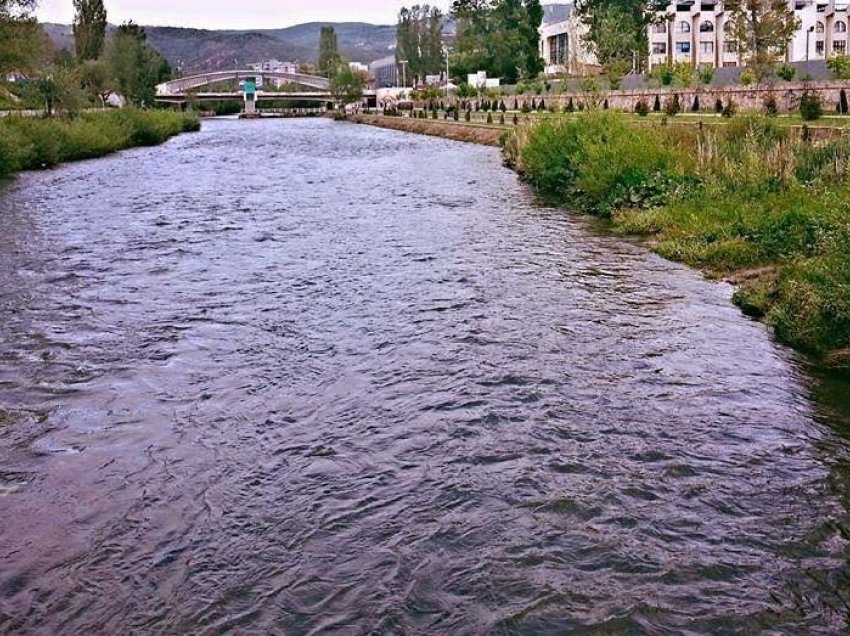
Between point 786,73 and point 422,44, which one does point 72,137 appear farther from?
point 422,44

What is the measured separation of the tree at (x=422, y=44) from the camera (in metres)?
146

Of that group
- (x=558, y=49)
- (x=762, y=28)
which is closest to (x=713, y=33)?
(x=558, y=49)

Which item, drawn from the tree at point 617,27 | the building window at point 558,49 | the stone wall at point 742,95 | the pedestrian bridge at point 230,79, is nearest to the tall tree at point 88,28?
the pedestrian bridge at point 230,79

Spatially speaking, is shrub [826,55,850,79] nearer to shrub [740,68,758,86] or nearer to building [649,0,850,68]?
shrub [740,68,758,86]

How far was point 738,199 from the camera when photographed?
59.1ft

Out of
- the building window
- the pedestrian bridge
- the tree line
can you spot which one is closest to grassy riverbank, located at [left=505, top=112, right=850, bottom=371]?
the tree line

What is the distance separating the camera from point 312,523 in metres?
6.93

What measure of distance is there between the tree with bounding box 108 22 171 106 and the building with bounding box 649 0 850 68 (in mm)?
59378

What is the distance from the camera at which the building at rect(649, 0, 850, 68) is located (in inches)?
3688

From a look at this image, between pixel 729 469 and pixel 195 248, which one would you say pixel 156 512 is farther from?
pixel 195 248

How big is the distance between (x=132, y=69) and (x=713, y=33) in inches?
2651

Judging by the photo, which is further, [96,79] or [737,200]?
[96,79]

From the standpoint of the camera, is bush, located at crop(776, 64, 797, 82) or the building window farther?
the building window

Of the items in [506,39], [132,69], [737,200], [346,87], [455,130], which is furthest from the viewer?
[346,87]
